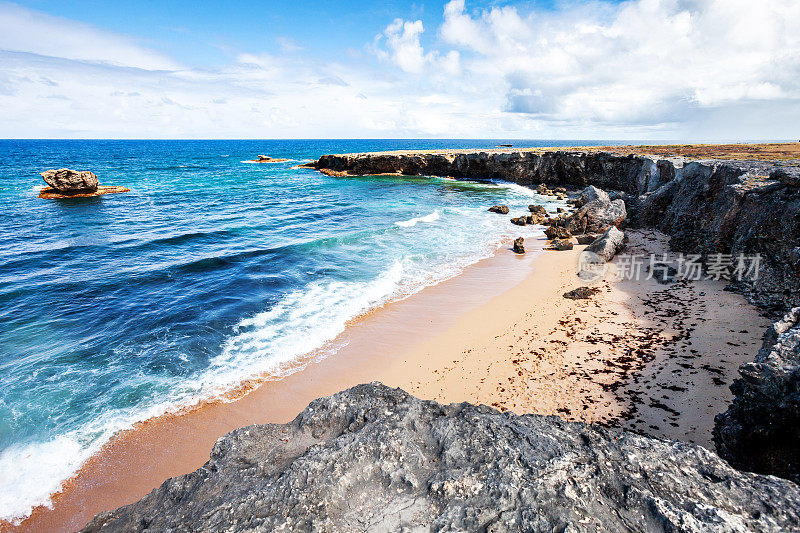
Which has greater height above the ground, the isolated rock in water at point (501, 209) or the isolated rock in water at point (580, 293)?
the isolated rock in water at point (501, 209)

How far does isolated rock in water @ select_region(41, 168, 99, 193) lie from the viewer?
41.4 meters

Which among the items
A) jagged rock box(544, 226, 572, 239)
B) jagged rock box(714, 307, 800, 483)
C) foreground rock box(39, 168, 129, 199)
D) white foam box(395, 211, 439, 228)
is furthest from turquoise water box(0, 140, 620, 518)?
jagged rock box(714, 307, 800, 483)

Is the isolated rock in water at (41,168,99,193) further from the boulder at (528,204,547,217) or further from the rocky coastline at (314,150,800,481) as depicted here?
the rocky coastline at (314,150,800,481)

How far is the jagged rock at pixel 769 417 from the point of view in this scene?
543cm

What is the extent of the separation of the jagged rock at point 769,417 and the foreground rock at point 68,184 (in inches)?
2246

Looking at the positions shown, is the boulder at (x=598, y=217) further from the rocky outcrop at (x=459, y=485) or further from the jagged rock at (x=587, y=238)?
the rocky outcrop at (x=459, y=485)

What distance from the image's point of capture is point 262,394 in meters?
10.2

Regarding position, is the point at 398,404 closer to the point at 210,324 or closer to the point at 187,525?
the point at 187,525

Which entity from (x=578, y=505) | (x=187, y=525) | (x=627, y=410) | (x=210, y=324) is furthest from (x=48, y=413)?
(x=627, y=410)

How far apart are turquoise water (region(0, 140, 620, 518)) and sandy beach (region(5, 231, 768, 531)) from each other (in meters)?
0.97

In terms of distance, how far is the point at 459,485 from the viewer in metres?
4.20

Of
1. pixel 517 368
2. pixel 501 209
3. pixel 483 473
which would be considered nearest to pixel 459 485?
pixel 483 473

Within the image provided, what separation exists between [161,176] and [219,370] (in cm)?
6757

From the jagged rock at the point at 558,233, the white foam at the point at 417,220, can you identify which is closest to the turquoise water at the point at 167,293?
the white foam at the point at 417,220
